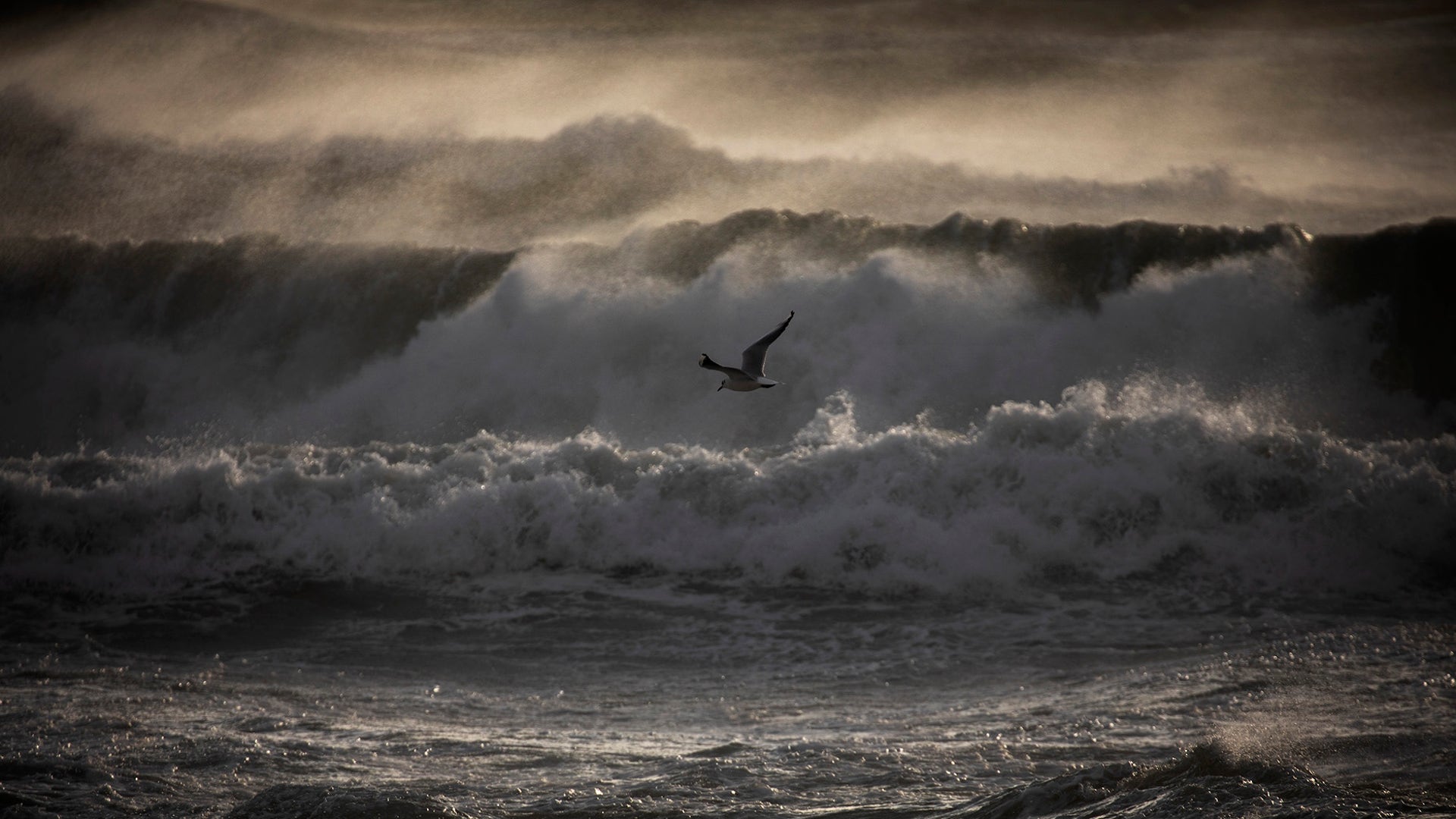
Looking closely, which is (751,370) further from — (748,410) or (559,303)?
(559,303)

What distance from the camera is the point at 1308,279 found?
15.2m

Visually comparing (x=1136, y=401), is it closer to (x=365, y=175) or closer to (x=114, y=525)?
(x=114, y=525)

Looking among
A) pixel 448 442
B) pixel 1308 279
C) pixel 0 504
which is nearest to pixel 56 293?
pixel 0 504

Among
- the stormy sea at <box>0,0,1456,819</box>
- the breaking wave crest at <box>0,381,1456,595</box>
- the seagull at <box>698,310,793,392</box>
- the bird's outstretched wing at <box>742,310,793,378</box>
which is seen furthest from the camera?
the breaking wave crest at <box>0,381,1456,595</box>

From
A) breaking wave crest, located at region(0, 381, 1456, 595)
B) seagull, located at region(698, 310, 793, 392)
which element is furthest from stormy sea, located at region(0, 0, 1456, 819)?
seagull, located at region(698, 310, 793, 392)

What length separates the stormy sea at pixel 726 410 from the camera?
698 centimetres

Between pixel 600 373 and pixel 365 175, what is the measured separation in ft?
19.7

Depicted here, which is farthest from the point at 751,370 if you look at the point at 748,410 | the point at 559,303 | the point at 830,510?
the point at 559,303

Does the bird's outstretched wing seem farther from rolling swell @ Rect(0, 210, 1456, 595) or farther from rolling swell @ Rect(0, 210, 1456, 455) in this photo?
rolling swell @ Rect(0, 210, 1456, 455)

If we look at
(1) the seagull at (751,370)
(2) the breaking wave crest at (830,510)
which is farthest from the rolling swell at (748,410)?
(1) the seagull at (751,370)

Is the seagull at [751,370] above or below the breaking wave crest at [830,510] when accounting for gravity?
above

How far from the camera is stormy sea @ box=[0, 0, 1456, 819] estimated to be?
698 centimetres

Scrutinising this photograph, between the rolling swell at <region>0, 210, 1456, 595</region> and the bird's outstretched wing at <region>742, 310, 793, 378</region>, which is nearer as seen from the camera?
the bird's outstretched wing at <region>742, 310, 793, 378</region>

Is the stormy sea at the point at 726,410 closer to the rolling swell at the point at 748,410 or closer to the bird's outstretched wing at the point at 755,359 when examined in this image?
the rolling swell at the point at 748,410
